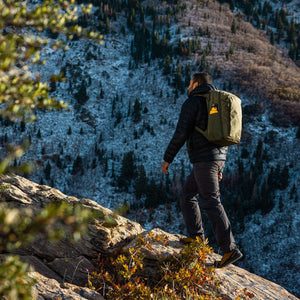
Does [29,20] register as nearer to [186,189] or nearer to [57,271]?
[186,189]

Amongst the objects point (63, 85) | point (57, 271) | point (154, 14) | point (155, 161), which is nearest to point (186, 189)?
point (57, 271)

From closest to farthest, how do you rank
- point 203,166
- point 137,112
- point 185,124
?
point 203,166, point 185,124, point 137,112

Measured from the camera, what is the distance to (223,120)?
349 centimetres

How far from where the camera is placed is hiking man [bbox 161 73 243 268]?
3543 mm

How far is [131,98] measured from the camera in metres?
38.1

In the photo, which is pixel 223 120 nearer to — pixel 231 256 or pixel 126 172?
pixel 231 256

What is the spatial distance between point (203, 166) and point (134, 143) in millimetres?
26739

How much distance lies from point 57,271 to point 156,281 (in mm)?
1496

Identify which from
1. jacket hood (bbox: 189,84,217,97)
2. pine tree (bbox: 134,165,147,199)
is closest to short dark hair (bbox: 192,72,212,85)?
jacket hood (bbox: 189,84,217,97)

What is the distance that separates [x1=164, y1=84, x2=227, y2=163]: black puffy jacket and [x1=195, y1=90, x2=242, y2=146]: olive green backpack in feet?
0.37

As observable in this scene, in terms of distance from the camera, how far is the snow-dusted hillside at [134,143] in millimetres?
17659

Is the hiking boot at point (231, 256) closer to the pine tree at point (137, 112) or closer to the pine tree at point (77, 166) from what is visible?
the pine tree at point (77, 166)

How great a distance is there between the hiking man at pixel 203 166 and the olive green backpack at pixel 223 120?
132 mm

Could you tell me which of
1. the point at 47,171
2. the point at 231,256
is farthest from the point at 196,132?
the point at 47,171
